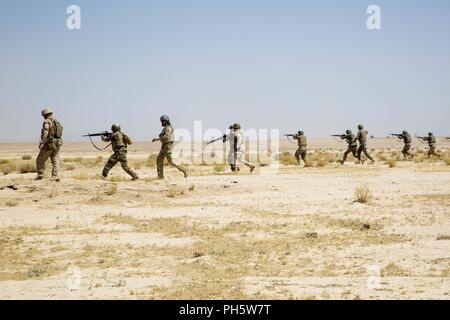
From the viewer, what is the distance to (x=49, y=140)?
14.8 metres

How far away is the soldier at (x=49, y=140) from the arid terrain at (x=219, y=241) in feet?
3.25

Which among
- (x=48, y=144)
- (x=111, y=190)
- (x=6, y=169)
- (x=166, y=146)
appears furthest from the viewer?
(x=6, y=169)

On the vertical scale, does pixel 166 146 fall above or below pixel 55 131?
below

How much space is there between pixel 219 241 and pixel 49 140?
7.61 meters

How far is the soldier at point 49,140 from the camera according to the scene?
14.8m

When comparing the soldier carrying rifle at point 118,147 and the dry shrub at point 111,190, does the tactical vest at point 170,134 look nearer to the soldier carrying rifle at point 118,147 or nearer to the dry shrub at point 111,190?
the soldier carrying rifle at point 118,147

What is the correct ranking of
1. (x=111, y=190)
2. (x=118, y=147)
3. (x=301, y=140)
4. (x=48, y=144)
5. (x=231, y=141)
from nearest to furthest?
(x=111, y=190) → (x=48, y=144) → (x=118, y=147) → (x=231, y=141) → (x=301, y=140)

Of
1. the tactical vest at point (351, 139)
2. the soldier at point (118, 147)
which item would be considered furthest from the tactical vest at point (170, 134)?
the tactical vest at point (351, 139)

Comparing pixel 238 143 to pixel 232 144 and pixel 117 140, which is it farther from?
pixel 117 140

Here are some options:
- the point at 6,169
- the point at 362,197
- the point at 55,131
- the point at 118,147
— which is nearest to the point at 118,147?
the point at 118,147

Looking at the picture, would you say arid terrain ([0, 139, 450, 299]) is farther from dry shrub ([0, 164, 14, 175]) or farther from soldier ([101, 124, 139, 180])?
dry shrub ([0, 164, 14, 175])
